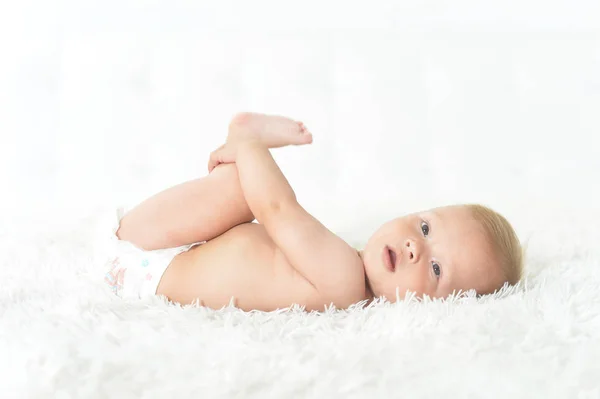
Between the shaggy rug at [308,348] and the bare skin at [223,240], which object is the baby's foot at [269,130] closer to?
the bare skin at [223,240]

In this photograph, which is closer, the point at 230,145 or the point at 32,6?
the point at 230,145

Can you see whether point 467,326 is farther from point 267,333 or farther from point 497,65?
point 497,65

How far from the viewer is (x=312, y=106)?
→ 172 centimetres

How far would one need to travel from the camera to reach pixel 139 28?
5.81ft

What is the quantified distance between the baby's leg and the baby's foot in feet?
0.26

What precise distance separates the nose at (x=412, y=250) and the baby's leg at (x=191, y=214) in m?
0.30

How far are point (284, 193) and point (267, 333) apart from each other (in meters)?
0.28

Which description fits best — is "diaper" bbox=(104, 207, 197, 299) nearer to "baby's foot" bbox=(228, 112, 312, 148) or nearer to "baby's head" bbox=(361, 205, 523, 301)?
"baby's foot" bbox=(228, 112, 312, 148)

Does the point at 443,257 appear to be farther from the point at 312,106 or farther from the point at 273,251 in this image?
the point at 312,106

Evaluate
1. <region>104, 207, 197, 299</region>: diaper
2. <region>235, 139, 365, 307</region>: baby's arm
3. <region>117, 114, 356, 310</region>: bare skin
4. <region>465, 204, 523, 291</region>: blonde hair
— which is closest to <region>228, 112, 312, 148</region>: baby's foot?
<region>117, 114, 356, 310</region>: bare skin

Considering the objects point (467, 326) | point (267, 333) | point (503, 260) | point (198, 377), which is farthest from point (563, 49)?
point (198, 377)

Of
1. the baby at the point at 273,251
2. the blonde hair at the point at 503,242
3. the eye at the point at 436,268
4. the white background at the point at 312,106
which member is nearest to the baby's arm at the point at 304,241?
the baby at the point at 273,251

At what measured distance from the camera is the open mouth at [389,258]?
105cm

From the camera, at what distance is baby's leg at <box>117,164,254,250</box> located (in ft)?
3.71
